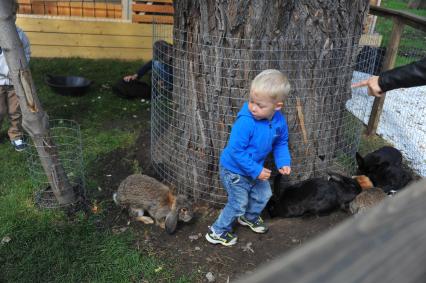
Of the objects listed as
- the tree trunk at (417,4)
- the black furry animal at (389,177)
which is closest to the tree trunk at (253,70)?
the black furry animal at (389,177)

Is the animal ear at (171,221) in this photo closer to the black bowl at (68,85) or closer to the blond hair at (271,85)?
the blond hair at (271,85)

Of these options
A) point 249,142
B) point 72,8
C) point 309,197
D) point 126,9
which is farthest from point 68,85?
point 309,197

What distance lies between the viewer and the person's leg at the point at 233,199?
353 cm

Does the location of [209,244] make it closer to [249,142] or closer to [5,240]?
[249,142]

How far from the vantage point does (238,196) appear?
3.57 meters

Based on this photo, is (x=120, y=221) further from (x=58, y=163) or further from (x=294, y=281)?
(x=294, y=281)

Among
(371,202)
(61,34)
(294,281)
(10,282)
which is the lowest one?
(10,282)

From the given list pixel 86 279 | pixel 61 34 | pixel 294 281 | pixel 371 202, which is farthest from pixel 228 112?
pixel 61 34

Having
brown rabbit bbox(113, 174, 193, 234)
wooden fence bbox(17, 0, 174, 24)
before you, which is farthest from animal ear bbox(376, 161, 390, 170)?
wooden fence bbox(17, 0, 174, 24)

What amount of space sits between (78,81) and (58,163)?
12.4ft

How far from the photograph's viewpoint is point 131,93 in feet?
23.4

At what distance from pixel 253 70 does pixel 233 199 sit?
1174 millimetres

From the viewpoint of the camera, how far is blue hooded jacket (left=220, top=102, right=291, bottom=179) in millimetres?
3303

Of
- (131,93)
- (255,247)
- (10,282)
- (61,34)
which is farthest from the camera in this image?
(61,34)
